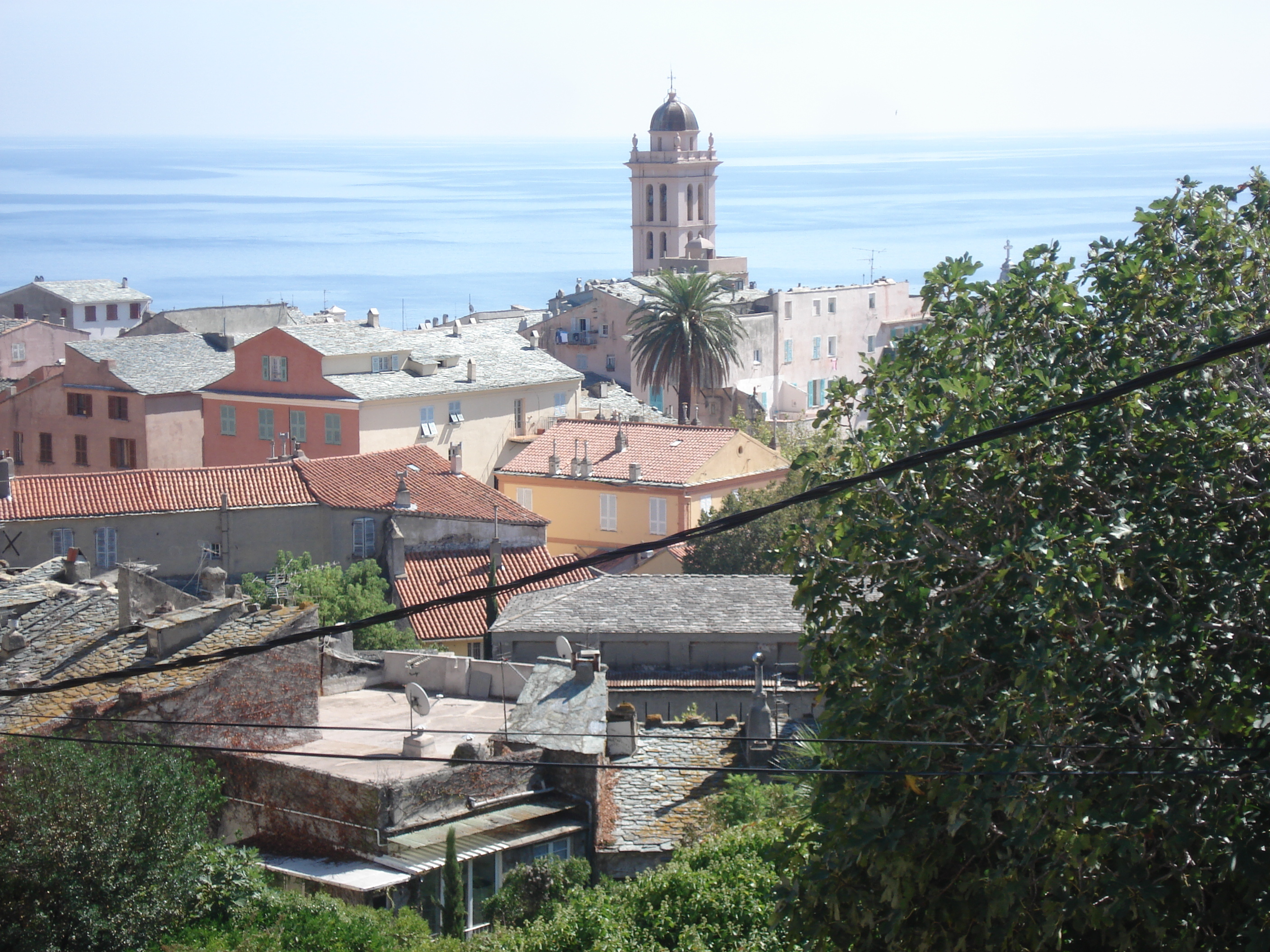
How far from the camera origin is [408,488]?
41.8m

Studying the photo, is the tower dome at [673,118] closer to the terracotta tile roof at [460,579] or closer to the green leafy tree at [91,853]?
the terracotta tile roof at [460,579]

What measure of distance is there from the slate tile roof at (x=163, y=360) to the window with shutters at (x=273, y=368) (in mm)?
3665

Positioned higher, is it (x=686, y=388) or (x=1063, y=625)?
(x=1063, y=625)

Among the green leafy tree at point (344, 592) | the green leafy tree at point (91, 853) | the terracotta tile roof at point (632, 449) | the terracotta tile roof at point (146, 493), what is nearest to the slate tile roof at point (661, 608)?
the green leafy tree at point (344, 592)

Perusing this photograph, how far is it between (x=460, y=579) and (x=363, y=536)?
3855 mm

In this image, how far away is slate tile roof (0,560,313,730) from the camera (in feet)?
69.6

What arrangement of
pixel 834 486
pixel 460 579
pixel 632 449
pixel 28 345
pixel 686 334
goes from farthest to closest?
pixel 28 345
pixel 686 334
pixel 632 449
pixel 460 579
pixel 834 486

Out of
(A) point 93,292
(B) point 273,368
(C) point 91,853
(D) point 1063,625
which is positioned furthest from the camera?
(A) point 93,292

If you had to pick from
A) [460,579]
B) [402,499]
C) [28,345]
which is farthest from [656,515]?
[28,345]

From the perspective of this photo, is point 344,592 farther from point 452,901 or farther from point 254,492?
point 452,901

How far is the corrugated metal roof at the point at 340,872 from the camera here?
18828 mm

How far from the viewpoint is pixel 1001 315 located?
12.3m

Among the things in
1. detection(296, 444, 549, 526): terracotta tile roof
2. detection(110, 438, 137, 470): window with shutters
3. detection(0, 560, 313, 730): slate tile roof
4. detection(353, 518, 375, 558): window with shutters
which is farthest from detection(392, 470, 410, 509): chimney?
detection(110, 438, 137, 470): window with shutters

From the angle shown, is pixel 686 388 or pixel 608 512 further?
pixel 686 388
